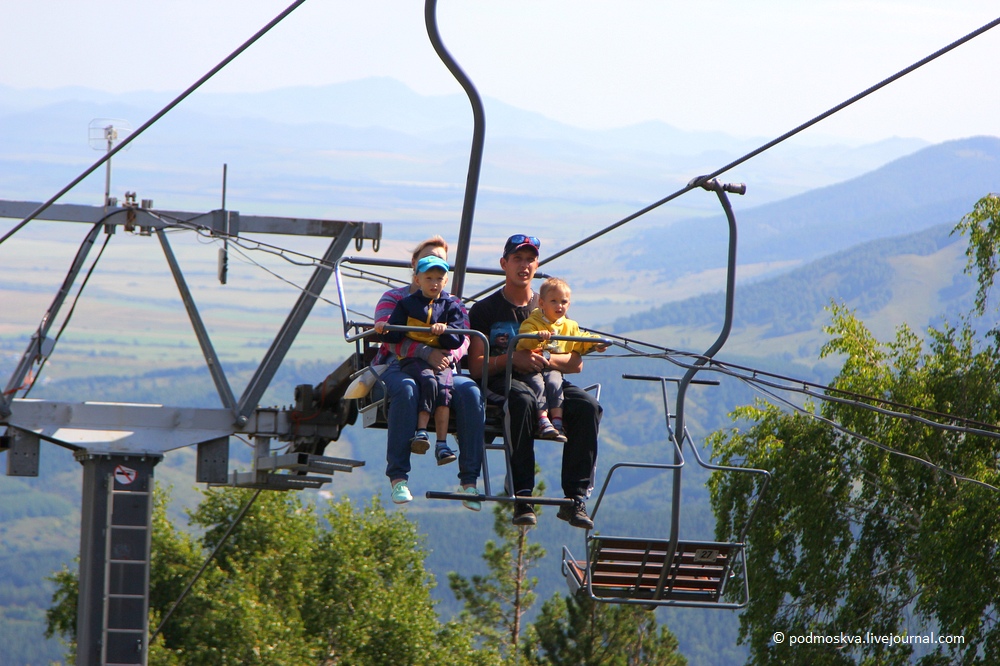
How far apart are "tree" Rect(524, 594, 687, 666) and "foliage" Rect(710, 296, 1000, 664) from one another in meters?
17.2

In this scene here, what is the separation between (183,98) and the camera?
26.5 feet

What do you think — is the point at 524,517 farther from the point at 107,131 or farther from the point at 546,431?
the point at 107,131

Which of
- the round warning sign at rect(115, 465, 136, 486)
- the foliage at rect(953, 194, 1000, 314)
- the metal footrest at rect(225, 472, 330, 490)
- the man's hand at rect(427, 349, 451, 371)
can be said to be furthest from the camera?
the foliage at rect(953, 194, 1000, 314)

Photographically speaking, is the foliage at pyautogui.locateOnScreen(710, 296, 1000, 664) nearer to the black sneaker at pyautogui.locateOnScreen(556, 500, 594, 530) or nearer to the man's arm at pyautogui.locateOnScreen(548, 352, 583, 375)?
the man's arm at pyautogui.locateOnScreen(548, 352, 583, 375)

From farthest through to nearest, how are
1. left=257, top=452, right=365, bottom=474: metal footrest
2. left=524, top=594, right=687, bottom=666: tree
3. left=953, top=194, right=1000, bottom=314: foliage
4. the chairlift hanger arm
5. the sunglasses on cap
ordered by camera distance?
left=524, top=594, right=687, bottom=666: tree → left=953, top=194, right=1000, bottom=314: foliage → the chairlift hanger arm → left=257, top=452, right=365, bottom=474: metal footrest → the sunglasses on cap

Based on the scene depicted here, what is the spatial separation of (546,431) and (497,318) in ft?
2.47

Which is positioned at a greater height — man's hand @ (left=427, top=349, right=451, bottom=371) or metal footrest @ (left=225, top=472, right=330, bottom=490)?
man's hand @ (left=427, top=349, right=451, bottom=371)

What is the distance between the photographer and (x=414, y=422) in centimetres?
719

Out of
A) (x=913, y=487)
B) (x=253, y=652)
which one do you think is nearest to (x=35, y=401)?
(x=913, y=487)

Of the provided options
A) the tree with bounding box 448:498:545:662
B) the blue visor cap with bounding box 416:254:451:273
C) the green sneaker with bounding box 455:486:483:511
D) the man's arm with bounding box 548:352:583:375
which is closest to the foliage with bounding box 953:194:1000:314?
the man's arm with bounding box 548:352:583:375

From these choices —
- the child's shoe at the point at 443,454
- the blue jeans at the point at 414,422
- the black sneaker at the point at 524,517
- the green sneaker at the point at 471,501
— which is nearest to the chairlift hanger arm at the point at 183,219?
the blue jeans at the point at 414,422

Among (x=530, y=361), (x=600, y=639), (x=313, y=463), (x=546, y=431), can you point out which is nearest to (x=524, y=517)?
(x=546, y=431)

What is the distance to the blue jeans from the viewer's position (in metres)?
7.12

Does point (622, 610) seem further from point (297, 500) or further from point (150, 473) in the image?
point (150, 473)
